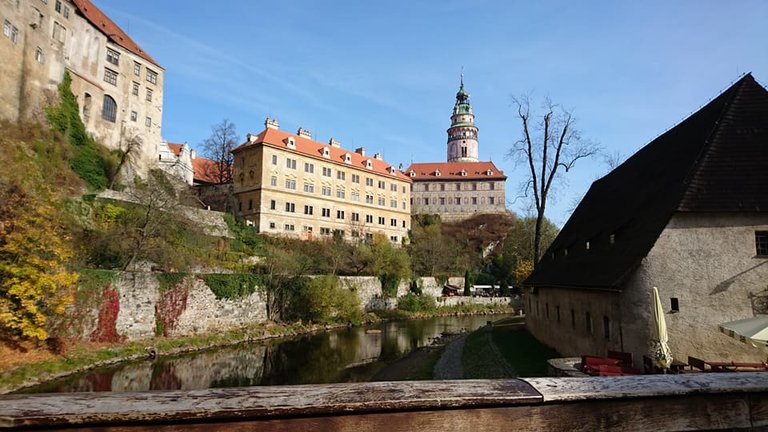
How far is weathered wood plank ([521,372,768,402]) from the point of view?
2088 millimetres

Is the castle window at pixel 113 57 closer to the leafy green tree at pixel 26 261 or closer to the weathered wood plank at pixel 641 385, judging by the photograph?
the leafy green tree at pixel 26 261

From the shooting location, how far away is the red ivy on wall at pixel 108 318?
24.5 m

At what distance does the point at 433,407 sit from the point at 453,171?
293 ft

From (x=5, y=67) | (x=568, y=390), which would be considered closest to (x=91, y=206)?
(x=5, y=67)

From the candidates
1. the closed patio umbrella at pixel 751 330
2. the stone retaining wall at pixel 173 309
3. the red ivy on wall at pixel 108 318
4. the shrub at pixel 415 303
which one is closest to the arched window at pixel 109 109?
the stone retaining wall at pixel 173 309

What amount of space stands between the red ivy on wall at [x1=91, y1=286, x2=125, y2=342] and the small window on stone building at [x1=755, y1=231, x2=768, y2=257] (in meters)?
28.5

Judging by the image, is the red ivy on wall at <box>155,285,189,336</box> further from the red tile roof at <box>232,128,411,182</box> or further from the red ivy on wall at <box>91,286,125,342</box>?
the red tile roof at <box>232,128,411,182</box>

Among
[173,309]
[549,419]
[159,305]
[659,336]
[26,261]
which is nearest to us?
[549,419]

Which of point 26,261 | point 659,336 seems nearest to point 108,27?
point 26,261

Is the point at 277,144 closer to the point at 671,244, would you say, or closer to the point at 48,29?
the point at 48,29

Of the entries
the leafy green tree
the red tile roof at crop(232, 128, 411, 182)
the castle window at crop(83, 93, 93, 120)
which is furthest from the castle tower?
the leafy green tree

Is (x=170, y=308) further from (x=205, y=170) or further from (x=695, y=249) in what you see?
(x=205, y=170)

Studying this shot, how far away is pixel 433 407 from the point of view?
1942mm

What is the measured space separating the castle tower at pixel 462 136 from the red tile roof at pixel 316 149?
3765cm
